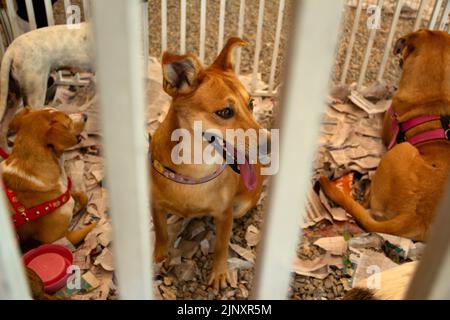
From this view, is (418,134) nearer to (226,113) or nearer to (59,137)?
(226,113)

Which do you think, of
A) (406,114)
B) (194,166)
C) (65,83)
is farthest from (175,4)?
(194,166)

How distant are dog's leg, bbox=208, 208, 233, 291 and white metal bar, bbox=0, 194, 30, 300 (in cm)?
113

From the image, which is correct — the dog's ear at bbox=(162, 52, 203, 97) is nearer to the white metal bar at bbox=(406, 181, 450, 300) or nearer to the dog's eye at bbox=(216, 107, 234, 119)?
the dog's eye at bbox=(216, 107, 234, 119)

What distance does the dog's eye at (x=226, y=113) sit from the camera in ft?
5.18

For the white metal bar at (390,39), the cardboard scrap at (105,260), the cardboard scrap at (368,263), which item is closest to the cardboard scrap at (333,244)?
the cardboard scrap at (368,263)

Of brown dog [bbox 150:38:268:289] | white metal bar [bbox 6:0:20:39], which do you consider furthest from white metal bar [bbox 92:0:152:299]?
white metal bar [bbox 6:0:20:39]

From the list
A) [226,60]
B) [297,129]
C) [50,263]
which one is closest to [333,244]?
[226,60]

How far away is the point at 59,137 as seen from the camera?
1.79 meters

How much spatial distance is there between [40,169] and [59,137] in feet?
0.44

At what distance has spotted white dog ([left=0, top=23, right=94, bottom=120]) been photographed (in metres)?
2.16

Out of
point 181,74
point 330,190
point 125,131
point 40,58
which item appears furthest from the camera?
point 40,58

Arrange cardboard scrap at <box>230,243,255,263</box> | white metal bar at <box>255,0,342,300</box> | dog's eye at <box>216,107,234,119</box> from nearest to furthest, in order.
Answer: white metal bar at <box>255,0,342,300</box> → dog's eye at <box>216,107,234,119</box> → cardboard scrap at <box>230,243,255,263</box>

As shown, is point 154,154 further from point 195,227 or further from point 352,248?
point 352,248
